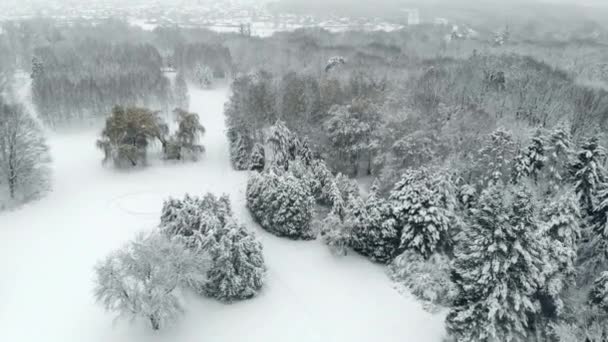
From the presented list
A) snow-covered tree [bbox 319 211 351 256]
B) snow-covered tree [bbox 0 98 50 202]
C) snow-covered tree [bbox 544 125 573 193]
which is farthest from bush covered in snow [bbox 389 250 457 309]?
snow-covered tree [bbox 0 98 50 202]

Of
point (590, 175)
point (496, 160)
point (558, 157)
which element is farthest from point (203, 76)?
point (590, 175)

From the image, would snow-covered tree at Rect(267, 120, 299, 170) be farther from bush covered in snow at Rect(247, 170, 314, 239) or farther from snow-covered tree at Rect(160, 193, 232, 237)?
snow-covered tree at Rect(160, 193, 232, 237)

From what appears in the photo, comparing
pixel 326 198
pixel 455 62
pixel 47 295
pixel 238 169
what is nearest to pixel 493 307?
pixel 326 198

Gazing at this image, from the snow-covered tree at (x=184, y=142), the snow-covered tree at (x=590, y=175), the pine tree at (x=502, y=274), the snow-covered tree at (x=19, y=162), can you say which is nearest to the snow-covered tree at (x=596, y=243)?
the snow-covered tree at (x=590, y=175)

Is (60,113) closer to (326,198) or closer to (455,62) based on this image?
(326,198)

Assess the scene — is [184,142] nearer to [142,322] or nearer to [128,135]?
[128,135]
